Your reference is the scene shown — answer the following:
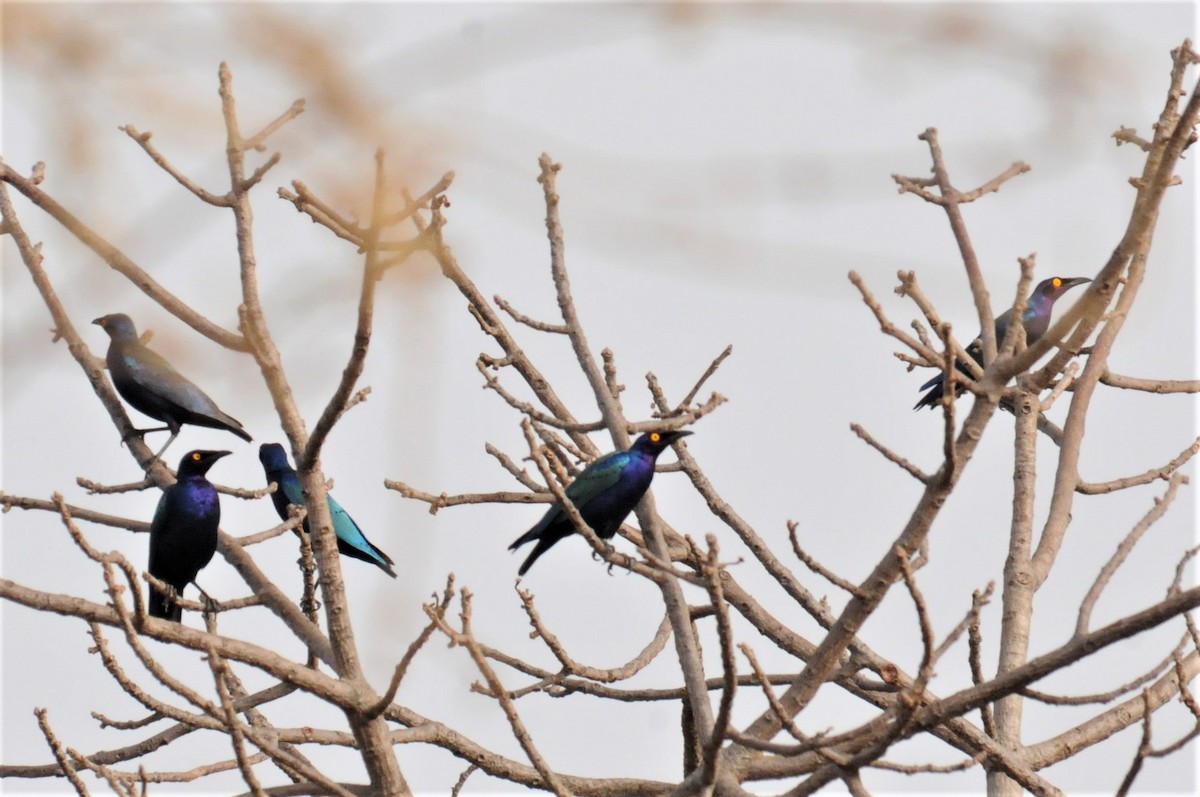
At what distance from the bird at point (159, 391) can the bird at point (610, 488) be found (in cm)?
213

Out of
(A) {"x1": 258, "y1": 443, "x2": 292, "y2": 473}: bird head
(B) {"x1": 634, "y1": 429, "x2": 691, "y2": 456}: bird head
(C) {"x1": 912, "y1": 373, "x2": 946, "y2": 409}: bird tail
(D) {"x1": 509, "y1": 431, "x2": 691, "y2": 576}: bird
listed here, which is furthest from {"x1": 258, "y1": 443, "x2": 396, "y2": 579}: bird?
(C) {"x1": 912, "y1": 373, "x2": 946, "y2": 409}: bird tail

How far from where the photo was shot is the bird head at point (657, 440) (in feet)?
20.6

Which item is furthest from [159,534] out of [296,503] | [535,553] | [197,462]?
[535,553]

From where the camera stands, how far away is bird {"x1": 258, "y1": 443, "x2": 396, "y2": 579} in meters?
7.60

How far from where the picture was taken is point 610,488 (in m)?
6.22

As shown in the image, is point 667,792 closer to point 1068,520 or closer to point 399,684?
point 399,684

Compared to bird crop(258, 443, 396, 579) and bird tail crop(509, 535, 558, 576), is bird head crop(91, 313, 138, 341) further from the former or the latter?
bird tail crop(509, 535, 558, 576)

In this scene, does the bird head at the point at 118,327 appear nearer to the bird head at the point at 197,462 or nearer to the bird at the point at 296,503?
the bird at the point at 296,503

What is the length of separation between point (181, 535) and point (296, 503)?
4.38 ft

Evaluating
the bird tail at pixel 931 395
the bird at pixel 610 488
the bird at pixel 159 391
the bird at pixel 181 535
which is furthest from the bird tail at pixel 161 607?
Answer: the bird tail at pixel 931 395

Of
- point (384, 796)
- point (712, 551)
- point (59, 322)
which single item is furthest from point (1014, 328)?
point (59, 322)

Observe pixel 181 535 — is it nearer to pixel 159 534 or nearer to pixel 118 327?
pixel 159 534

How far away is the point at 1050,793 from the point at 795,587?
4.39 feet

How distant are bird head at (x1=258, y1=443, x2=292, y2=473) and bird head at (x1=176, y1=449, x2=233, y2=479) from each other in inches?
53.3
